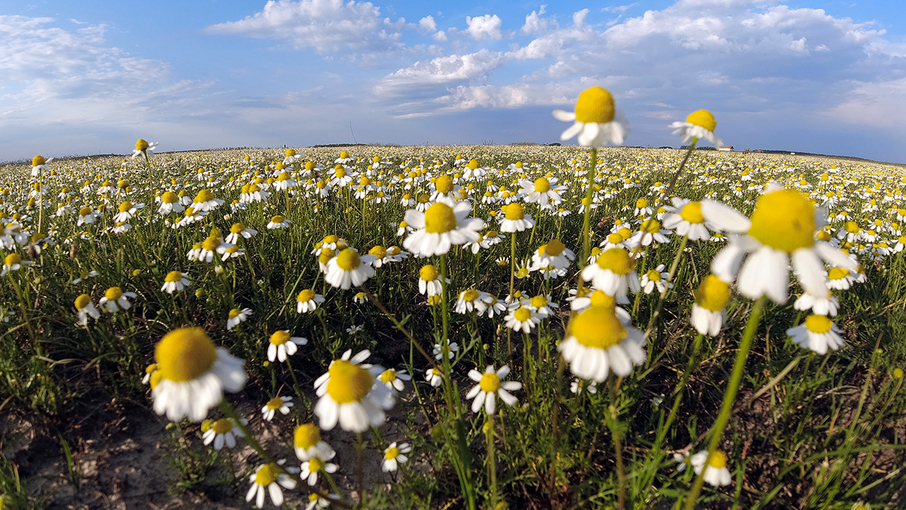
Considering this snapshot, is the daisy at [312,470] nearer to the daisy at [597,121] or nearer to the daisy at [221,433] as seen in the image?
the daisy at [221,433]

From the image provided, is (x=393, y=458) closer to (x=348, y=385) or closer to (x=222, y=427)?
(x=222, y=427)

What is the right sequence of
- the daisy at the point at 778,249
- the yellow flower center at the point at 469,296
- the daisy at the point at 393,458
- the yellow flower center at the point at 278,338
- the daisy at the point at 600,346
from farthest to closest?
1. the yellow flower center at the point at 469,296
2. the yellow flower center at the point at 278,338
3. the daisy at the point at 393,458
4. the daisy at the point at 600,346
5. the daisy at the point at 778,249

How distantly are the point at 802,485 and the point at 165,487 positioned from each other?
152 inches

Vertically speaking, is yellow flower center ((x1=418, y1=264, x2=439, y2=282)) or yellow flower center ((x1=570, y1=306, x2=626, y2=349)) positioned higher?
yellow flower center ((x1=570, y1=306, x2=626, y2=349))

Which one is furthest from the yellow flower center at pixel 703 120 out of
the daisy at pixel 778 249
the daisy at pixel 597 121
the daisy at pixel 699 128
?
the daisy at pixel 778 249

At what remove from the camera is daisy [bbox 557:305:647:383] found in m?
1.39

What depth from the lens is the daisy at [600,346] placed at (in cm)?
139

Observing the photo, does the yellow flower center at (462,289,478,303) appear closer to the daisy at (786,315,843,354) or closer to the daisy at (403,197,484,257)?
the daisy at (403,197,484,257)

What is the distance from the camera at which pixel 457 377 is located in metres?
3.30

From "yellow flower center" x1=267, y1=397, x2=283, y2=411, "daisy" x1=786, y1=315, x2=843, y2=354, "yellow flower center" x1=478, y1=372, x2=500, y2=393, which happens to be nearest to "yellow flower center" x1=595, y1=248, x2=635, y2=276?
"yellow flower center" x1=478, y1=372, x2=500, y2=393

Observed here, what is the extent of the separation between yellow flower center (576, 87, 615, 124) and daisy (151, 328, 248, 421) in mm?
1679

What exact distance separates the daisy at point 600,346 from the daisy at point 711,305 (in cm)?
52

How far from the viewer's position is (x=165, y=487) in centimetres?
259

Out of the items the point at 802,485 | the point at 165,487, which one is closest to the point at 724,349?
the point at 802,485
